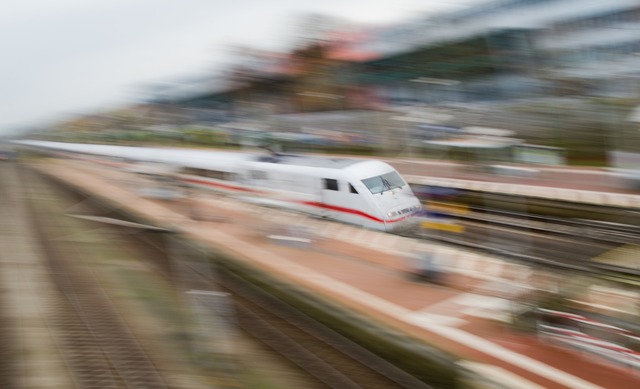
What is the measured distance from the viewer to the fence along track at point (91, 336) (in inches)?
275

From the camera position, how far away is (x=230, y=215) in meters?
15.4

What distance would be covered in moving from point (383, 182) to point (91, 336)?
6.39m

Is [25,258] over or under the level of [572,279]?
under

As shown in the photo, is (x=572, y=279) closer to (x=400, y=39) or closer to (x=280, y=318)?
(x=400, y=39)

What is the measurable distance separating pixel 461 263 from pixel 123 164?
24722 mm

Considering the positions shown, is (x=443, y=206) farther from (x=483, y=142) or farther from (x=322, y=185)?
(x=483, y=142)

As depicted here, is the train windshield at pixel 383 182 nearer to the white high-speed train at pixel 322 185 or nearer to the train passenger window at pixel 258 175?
the white high-speed train at pixel 322 185

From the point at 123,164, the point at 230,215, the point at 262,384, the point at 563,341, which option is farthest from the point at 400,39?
the point at 123,164

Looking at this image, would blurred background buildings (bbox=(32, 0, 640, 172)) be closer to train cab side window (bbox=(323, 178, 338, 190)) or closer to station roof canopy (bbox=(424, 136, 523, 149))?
station roof canopy (bbox=(424, 136, 523, 149))

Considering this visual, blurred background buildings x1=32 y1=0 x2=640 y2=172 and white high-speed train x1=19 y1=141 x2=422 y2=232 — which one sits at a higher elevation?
blurred background buildings x1=32 y1=0 x2=640 y2=172

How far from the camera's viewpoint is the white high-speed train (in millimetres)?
11383

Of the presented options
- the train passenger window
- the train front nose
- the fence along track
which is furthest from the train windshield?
the fence along track

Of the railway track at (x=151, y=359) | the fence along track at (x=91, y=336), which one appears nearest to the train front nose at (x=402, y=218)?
the railway track at (x=151, y=359)

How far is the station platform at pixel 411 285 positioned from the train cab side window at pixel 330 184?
93cm
